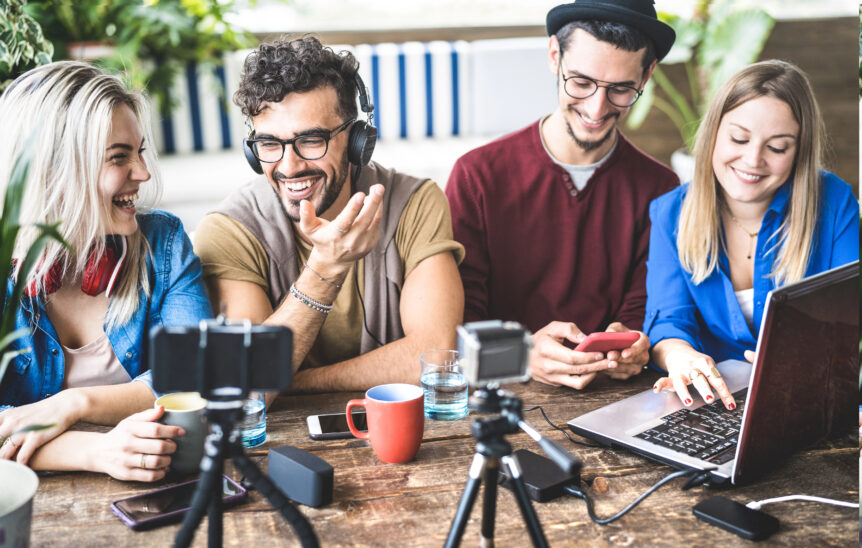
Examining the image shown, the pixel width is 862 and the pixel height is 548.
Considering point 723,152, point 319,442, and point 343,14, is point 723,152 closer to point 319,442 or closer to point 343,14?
point 319,442

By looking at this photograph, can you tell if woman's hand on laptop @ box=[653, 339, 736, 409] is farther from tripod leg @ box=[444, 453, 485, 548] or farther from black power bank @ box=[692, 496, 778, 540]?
tripod leg @ box=[444, 453, 485, 548]

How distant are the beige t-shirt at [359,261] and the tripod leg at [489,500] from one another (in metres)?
0.95

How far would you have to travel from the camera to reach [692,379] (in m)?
1.36

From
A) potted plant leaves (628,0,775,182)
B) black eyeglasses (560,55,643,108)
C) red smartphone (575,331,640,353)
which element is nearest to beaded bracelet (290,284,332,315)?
red smartphone (575,331,640,353)

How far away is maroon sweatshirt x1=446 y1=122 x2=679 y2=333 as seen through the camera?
2.13m

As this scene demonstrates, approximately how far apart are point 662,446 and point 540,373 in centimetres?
34

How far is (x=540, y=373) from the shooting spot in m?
1.46

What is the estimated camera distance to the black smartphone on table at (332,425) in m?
1.23

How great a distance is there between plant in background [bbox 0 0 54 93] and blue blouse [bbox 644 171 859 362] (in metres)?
1.50

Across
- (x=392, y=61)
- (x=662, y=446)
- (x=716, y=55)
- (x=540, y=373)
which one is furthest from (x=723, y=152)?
(x=392, y=61)

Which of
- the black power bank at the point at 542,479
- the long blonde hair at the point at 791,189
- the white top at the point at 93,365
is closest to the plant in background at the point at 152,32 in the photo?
the white top at the point at 93,365

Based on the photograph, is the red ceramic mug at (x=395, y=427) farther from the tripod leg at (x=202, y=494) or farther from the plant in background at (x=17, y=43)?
the plant in background at (x=17, y=43)

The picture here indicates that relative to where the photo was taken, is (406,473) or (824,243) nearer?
(406,473)

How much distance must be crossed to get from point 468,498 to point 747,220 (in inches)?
51.5
